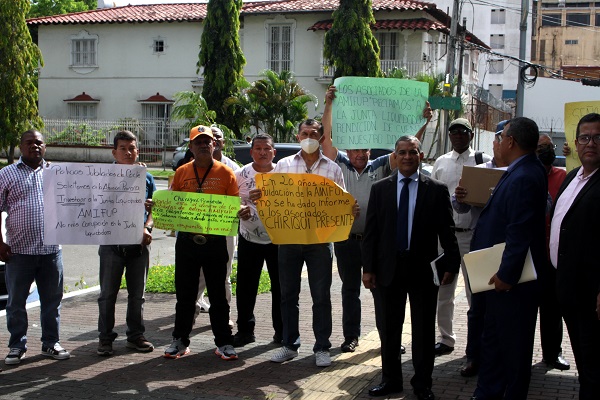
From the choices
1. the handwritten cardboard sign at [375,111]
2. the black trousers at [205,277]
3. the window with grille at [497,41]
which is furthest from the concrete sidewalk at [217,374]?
the window with grille at [497,41]

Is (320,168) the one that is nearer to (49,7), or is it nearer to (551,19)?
(49,7)

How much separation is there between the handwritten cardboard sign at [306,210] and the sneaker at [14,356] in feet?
8.02

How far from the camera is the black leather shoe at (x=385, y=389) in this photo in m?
6.04

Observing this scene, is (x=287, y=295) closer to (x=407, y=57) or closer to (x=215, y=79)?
(x=215, y=79)

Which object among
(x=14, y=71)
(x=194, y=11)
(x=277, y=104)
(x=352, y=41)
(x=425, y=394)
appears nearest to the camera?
(x=425, y=394)

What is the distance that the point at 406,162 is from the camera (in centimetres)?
604

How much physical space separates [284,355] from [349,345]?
0.68 metres

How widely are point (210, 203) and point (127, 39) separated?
A: 37.7m

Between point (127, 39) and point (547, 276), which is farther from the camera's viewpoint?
point (127, 39)

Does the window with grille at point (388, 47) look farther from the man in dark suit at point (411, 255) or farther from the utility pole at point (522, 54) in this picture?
the man in dark suit at point (411, 255)

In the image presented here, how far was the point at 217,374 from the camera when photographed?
21.8 feet

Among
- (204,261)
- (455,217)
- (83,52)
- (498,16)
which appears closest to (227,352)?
(204,261)

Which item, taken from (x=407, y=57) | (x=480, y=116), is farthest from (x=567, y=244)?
(x=407, y=57)

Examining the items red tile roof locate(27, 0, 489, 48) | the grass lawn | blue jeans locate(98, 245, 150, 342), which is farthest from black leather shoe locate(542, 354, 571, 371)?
red tile roof locate(27, 0, 489, 48)
